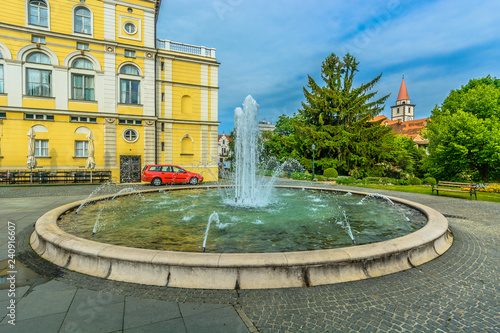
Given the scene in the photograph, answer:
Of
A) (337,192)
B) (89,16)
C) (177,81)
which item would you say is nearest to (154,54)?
(177,81)

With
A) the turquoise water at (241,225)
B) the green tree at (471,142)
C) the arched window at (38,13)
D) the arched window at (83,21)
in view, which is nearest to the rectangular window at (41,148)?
the arched window at (38,13)

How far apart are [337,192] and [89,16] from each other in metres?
26.4

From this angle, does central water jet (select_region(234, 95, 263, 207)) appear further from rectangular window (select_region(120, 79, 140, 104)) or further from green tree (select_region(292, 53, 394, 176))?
green tree (select_region(292, 53, 394, 176))

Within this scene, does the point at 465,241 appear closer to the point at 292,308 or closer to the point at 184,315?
the point at 292,308

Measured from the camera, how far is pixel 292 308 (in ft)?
11.1

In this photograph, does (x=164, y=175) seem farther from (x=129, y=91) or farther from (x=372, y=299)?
(x=372, y=299)

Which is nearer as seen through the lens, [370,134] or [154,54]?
[154,54]

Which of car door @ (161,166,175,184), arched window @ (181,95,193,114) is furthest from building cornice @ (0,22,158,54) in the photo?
car door @ (161,166,175,184)

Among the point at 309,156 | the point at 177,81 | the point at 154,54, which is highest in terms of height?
the point at 154,54

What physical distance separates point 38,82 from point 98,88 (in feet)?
14.8

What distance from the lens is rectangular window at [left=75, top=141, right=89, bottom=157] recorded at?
23.3 m

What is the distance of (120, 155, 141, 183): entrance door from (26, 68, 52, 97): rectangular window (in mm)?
Result: 8305

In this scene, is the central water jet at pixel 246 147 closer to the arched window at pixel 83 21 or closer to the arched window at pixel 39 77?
the arched window at pixel 39 77

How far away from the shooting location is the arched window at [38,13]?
21.9m
